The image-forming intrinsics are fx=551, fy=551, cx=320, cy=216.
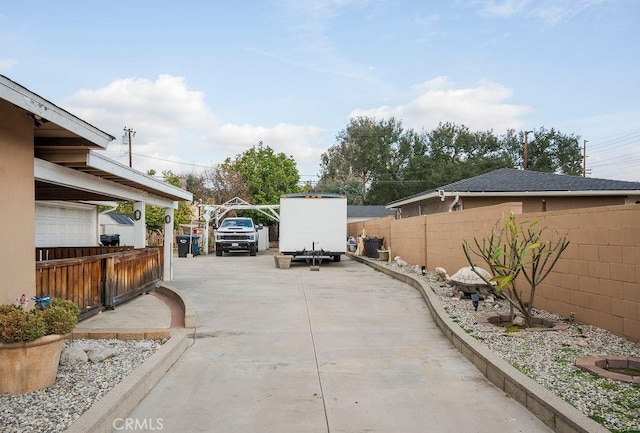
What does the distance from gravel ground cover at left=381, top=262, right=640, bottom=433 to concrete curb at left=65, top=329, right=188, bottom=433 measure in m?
3.87

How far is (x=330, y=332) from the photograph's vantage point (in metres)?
8.77

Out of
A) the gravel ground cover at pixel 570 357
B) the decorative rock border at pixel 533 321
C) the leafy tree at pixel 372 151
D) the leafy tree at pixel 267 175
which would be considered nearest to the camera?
the gravel ground cover at pixel 570 357

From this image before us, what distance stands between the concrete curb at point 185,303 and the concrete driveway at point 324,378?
0.86ft

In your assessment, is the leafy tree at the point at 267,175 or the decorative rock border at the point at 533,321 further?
the leafy tree at the point at 267,175

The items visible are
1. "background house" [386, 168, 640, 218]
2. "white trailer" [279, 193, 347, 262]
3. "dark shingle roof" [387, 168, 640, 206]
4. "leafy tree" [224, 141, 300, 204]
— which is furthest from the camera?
"leafy tree" [224, 141, 300, 204]

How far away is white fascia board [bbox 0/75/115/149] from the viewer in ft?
17.0

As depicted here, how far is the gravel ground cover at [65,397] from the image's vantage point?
4.29 m

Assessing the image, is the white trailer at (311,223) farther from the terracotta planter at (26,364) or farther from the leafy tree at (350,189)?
the leafy tree at (350,189)

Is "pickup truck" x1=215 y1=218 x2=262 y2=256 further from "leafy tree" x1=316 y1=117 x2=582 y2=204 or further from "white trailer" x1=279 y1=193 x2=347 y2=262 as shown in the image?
"leafy tree" x1=316 y1=117 x2=582 y2=204

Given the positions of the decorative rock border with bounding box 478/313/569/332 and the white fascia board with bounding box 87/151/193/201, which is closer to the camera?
the decorative rock border with bounding box 478/313/569/332

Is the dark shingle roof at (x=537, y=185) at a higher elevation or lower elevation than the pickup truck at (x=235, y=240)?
higher

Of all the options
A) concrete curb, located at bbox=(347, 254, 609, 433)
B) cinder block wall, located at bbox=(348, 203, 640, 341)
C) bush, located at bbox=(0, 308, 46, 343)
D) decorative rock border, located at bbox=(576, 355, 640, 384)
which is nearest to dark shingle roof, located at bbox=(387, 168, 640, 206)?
cinder block wall, located at bbox=(348, 203, 640, 341)

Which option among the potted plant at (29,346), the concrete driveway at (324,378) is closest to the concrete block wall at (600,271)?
the concrete driveway at (324,378)

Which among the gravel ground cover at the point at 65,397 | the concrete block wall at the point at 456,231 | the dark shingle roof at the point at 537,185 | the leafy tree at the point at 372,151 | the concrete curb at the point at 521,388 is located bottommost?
the concrete curb at the point at 521,388
